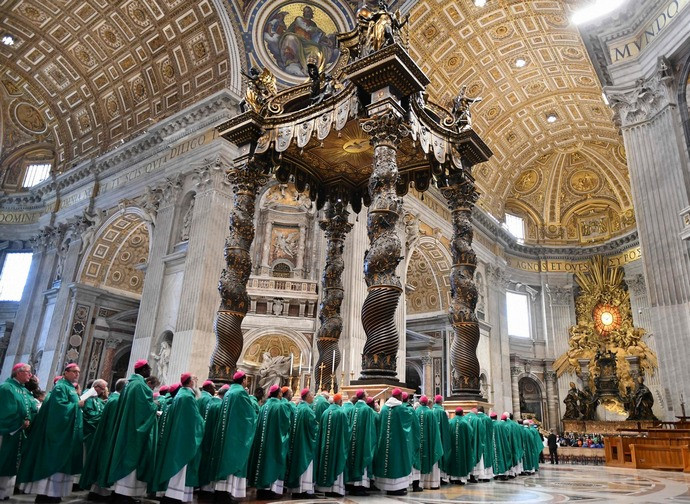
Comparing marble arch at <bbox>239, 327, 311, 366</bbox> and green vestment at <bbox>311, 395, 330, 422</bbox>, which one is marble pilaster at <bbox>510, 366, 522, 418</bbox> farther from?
green vestment at <bbox>311, 395, 330, 422</bbox>

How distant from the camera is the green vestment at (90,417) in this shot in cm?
422

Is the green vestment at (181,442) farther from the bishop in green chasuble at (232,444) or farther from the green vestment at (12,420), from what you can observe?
the green vestment at (12,420)

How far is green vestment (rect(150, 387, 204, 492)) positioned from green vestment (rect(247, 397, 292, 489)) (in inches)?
21.6

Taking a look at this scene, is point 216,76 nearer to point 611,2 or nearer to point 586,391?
point 611,2

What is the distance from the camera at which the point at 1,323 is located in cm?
1791

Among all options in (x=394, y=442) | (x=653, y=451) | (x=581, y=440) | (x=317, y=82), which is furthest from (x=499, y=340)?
(x=394, y=442)

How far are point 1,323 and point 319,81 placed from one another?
16.8 m

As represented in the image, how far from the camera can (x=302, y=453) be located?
450cm

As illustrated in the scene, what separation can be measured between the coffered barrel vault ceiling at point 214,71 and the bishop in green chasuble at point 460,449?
11.2m

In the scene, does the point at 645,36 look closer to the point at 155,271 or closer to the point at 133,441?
the point at 133,441

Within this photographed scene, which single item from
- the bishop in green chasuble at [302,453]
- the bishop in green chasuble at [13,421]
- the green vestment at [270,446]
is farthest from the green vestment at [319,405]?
the bishop in green chasuble at [13,421]

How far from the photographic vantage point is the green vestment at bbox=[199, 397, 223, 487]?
420cm

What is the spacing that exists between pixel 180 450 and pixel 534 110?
18.9 metres

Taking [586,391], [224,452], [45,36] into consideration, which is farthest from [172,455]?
[586,391]
